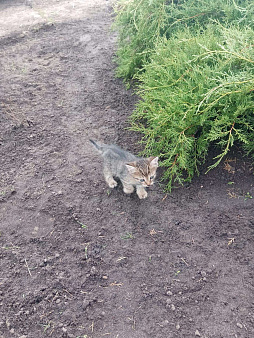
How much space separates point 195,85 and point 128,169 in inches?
59.7

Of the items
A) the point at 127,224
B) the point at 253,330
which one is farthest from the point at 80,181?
the point at 253,330

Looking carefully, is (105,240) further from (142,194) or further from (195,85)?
(195,85)

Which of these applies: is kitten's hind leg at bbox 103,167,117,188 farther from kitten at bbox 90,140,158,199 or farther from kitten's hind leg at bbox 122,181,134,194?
kitten's hind leg at bbox 122,181,134,194

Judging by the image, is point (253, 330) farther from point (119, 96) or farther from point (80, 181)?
point (119, 96)

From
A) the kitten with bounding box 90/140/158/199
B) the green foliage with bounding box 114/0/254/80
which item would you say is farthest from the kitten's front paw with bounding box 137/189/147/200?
the green foliage with bounding box 114/0/254/80

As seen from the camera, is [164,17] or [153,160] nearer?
[153,160]

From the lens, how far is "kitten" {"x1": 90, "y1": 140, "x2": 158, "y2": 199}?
381cm

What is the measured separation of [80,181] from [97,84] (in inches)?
121

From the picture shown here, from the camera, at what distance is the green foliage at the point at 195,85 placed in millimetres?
3617

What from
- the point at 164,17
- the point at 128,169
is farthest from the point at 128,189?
the point at 164,17

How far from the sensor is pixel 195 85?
4.07 m

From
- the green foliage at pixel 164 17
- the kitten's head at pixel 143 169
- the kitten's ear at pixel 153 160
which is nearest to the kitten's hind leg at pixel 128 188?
the kitten's head at pixel 143 169

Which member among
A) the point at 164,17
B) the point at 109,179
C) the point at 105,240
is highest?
the point at 164,17

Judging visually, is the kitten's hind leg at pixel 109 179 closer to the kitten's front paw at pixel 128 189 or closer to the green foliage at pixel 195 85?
the kitten's front paw at pixel 128 189
